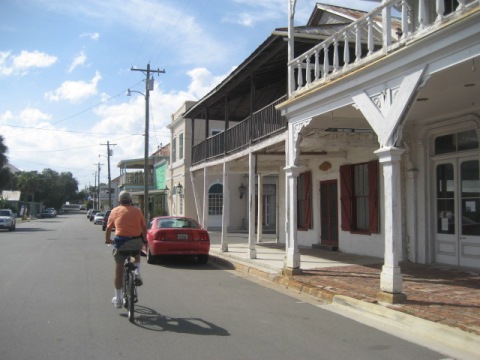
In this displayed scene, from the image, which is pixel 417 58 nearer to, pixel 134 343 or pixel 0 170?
pixel 134 343

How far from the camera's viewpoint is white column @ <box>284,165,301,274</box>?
10737 millimetres

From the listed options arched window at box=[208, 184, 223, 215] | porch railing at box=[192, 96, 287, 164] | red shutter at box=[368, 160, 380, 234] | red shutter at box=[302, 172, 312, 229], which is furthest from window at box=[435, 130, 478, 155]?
arched window at box=[208, 184, 223, 215]

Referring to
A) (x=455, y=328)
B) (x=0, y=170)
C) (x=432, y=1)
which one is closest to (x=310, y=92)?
(x=432, y=1)

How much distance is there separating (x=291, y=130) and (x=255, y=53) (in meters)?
2.80

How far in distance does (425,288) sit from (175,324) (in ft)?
15.2

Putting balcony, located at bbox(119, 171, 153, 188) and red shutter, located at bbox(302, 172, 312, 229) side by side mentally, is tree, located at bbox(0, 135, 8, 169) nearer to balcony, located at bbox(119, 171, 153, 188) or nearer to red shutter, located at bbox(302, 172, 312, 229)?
balcony, located at bbox(119, 171, 153, 188)

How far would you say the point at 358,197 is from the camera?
46.8 feet

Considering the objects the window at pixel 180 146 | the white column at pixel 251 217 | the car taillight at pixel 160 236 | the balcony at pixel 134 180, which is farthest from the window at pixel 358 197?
the balcony at pixel 134 180

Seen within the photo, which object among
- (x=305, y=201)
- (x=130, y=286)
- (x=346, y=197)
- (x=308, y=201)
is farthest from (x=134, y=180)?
(x=130, y=286)

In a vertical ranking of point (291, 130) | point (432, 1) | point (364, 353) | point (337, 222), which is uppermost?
point (432, 1)

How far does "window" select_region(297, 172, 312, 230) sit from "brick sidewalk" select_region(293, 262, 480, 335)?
5.17 m

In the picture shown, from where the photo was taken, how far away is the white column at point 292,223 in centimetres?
1074

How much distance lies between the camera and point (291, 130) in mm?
11266

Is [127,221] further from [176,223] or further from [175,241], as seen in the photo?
[176,223]
